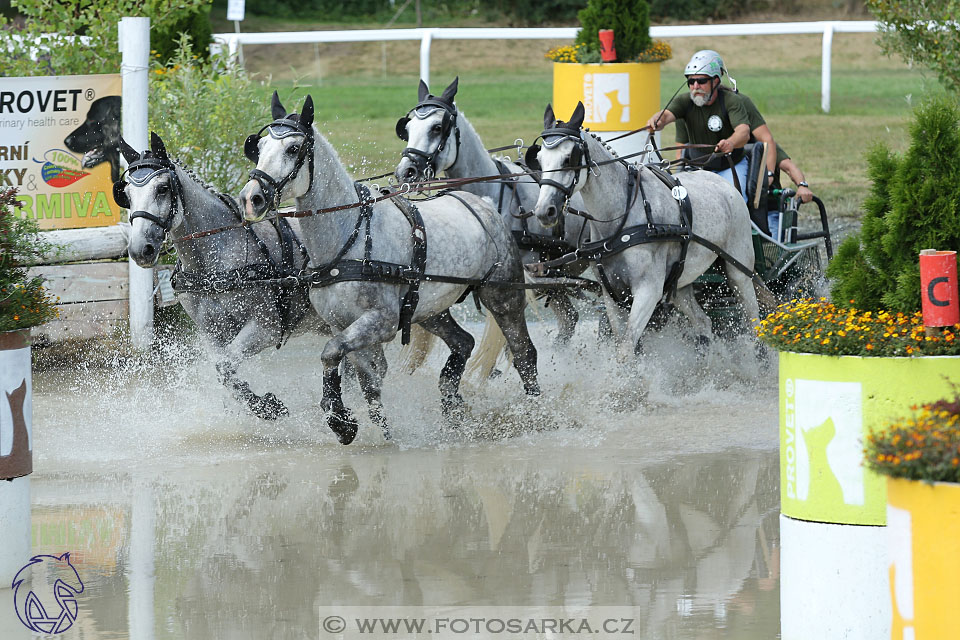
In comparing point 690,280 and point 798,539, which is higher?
point 690,280

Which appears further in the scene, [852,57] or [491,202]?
[852,57]

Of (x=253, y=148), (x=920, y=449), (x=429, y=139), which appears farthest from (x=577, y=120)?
(x=920, y=449)

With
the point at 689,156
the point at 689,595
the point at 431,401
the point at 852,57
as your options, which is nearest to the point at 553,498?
the point at 689,595

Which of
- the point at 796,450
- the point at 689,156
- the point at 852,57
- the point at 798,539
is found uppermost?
the point at 852,57

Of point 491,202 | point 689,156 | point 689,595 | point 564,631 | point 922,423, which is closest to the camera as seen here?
point 922,423

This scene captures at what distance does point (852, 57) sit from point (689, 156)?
23923 millimetres

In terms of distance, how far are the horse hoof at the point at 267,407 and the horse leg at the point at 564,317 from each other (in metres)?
2.20

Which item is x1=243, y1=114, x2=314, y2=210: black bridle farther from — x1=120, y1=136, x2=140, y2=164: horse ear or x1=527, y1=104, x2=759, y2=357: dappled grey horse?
x1=527, y1=104, x2=759, y2=357: dappled grey horse

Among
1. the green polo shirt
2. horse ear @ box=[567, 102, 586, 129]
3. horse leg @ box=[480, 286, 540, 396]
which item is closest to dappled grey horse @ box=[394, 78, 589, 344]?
horse leg @ box=[480, 286, 540, 396]

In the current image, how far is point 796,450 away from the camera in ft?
14.8

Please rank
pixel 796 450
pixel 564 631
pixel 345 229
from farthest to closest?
1. pixel 345 229
2. pixel 564 631
3. pixel 796 450

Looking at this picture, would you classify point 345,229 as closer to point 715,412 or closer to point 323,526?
point 323,526

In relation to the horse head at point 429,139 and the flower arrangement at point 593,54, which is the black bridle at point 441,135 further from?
the flower arrangement at point 593,54

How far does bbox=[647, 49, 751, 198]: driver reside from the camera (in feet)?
30.4
